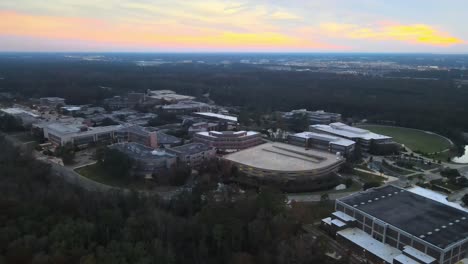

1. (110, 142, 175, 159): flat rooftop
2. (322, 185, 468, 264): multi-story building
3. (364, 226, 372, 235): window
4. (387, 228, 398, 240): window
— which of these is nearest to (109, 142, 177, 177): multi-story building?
(110, 142, 175, 159): flat rooftop

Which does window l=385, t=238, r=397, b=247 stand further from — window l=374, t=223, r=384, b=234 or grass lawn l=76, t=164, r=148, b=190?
grass lawn l=76, t=164, r=148, b=190

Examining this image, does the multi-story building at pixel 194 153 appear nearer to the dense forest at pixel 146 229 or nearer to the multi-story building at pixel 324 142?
the dense forest at pixel 146 229

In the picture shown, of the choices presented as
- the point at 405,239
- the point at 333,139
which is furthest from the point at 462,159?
the point at 405,239

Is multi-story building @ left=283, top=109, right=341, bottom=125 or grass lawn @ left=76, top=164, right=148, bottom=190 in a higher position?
multi-story building @ left=283, top=109, right=341, bottom=125

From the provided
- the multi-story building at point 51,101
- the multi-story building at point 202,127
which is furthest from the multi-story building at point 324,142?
the multi-story building at point 51,101

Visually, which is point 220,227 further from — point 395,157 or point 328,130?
point 328,130

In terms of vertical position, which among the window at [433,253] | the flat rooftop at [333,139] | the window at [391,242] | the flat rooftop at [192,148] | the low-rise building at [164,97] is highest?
the low-rise building at [164,97]
